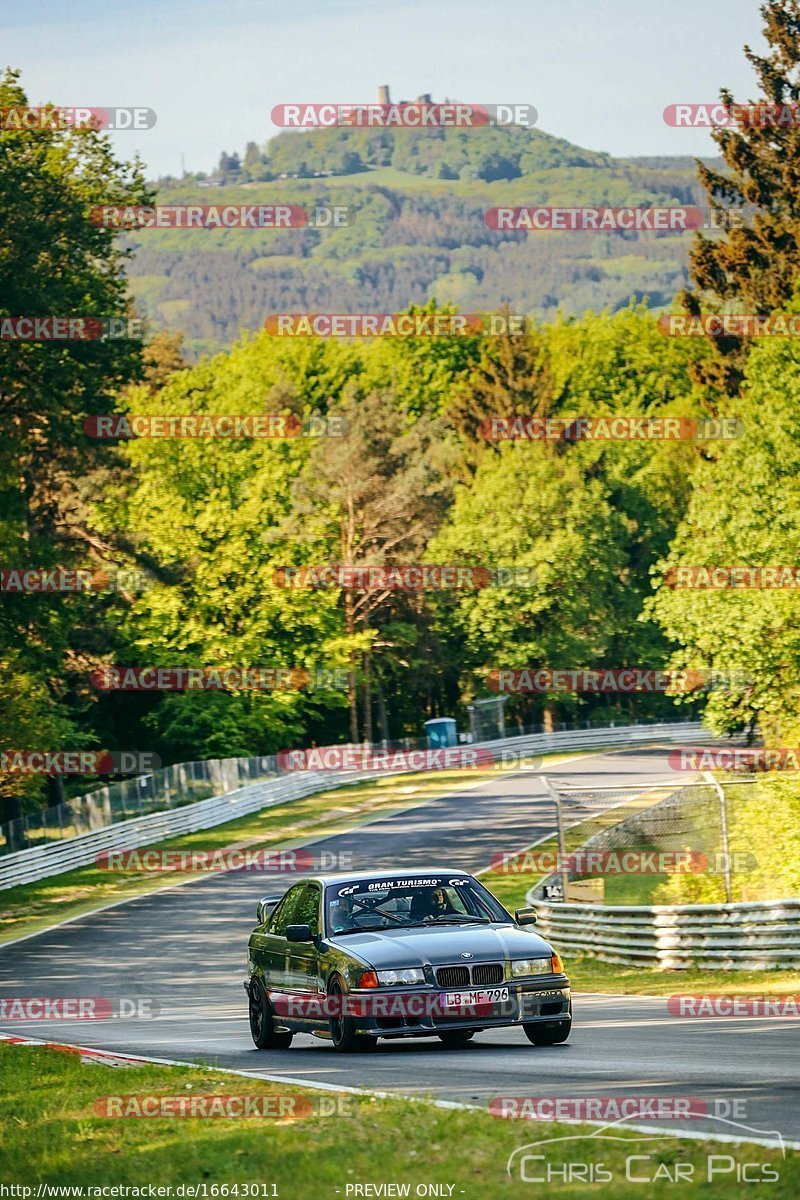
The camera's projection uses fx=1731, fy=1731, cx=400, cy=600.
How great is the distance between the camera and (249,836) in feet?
165

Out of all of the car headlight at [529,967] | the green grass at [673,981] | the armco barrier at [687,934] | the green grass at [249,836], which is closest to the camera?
the car headlight at [529,967]

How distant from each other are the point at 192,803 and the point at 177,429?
2339 cm

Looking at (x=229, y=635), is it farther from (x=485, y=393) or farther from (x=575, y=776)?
(x=485, y=393)

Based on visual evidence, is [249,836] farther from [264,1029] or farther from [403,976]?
[403,976]

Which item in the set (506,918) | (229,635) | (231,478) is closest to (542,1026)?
(506,918)

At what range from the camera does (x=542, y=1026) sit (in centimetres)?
1346

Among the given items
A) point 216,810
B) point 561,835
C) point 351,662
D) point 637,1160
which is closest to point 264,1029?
point 637,1160

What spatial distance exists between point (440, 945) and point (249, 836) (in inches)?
1482

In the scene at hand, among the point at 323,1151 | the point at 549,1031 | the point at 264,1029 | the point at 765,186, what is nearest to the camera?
the point at 323,1151

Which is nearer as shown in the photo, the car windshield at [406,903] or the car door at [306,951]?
the car door at [306,951]

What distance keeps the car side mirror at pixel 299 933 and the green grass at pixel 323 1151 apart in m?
2.92

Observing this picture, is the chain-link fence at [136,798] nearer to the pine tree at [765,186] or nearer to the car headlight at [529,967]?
the pine tree at [765,186]

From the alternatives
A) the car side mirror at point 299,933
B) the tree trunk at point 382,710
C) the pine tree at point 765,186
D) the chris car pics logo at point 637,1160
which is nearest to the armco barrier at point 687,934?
the car side mirror at point 299,933

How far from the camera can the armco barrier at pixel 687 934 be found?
69.2 feet
